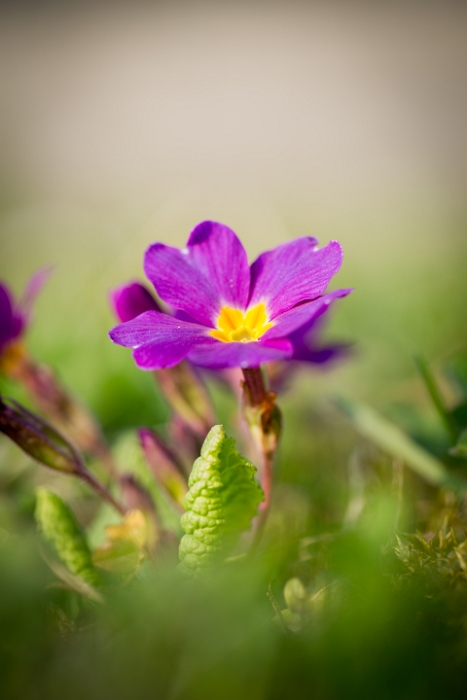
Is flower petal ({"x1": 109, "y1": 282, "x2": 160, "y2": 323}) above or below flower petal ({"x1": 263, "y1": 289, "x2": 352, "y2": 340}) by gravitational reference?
above

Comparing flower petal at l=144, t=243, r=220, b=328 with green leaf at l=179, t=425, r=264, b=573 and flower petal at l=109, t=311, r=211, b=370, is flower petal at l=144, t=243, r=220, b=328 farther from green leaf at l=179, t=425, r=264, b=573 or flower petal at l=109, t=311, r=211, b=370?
green leaf at l=179, t=425, r=264, b=573

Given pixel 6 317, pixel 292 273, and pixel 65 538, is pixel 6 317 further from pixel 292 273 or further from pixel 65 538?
pixel 292 273

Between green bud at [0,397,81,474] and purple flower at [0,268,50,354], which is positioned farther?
purple flower at [0,268,50,354]

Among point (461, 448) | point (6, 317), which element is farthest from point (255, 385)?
point (6, 317)

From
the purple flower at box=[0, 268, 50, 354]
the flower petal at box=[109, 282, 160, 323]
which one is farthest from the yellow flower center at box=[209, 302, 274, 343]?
the purple flower at box=[0, 268, 50, 354]

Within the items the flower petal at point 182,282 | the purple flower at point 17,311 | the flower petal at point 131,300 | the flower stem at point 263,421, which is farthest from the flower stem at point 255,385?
the purple flower at point 17,311

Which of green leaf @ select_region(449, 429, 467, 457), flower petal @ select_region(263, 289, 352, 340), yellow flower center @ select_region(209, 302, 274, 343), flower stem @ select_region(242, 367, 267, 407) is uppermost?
flower petal @ select_region(263, 289, 352, 340)
